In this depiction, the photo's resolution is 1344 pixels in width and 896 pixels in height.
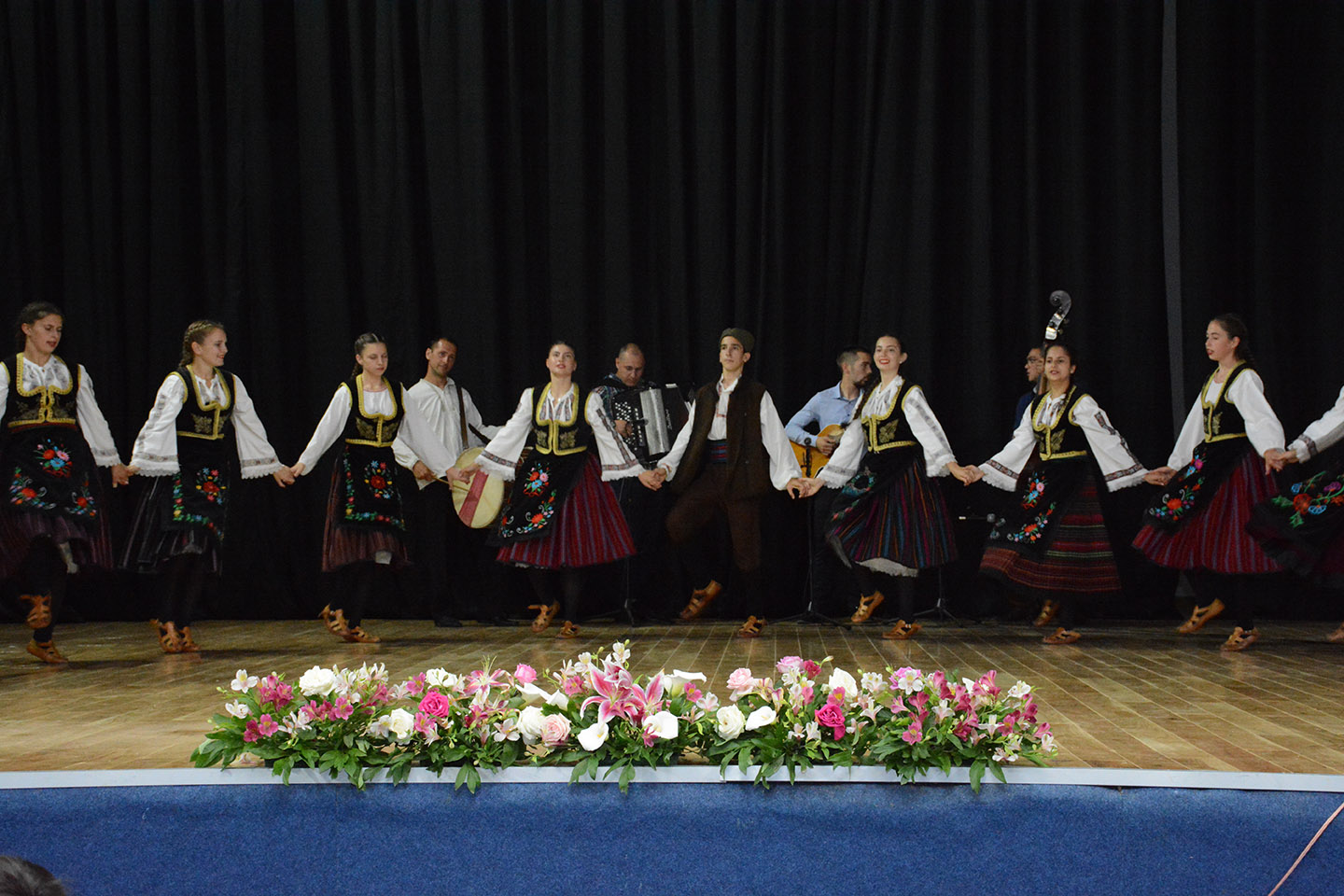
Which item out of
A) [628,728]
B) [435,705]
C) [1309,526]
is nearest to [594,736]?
[628,728]

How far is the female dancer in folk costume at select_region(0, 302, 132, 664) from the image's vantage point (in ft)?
14.6

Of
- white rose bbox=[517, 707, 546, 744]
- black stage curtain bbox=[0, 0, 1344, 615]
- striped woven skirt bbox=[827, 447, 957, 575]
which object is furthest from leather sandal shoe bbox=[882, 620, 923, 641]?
white rose bbox=[517, 707, 546, 744]

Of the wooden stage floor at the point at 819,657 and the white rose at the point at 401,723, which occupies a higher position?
the white rose at the point at 401,723

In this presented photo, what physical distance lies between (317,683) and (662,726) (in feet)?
2.24

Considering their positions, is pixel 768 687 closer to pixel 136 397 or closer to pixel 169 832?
pixel 169 832

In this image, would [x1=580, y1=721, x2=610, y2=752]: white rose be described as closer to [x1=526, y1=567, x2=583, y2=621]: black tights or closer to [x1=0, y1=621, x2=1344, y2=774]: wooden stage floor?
[x1=0, y1=621, x2=1344, y2=774]: wooden stage floor

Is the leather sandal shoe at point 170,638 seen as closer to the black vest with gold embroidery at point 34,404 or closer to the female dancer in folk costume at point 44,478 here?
the female dancer in folk costume at point 44,478

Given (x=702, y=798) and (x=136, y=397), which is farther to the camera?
(x=136, y=397)

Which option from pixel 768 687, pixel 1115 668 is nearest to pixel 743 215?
pixel 1115 668

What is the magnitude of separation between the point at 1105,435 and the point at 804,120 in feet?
8.09

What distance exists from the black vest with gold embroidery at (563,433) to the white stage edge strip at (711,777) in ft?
10.6

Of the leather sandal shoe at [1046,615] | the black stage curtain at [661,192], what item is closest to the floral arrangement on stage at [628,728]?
the leather sandal shoe at [1046,615]

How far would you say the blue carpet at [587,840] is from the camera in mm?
2215

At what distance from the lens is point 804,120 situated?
256 inches
